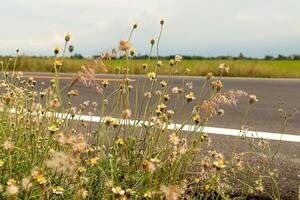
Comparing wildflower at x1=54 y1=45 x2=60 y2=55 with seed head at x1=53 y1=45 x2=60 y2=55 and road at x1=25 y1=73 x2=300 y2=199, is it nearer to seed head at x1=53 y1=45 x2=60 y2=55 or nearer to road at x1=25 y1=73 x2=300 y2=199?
seed head at x1=53 y1=45 x2=60 y2=55

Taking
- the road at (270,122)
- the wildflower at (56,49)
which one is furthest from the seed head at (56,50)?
the road at (270,122)

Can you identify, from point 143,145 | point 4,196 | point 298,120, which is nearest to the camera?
point 4,196

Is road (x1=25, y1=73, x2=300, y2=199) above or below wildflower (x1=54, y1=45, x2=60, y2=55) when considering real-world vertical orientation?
below

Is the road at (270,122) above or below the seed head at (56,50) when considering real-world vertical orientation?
below

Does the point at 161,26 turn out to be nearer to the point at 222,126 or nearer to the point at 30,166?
the point at 30,166

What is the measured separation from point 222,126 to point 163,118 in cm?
278

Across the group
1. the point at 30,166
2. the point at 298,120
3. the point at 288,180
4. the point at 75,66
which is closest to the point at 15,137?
the point at 30,166

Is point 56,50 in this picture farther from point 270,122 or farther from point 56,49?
point 270,122

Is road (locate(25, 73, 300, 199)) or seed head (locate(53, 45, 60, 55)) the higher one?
seed head (locate(53, 45, 60, 55))

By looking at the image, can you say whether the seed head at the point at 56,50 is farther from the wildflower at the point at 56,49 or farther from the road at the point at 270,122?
the road at the point at 270,122

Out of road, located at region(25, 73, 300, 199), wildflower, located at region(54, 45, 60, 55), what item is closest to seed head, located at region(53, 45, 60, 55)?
wildflower, located at region(54, 45, 60, 55)

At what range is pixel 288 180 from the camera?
3443mm

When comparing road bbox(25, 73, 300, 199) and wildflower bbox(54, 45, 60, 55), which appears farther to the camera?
road bbox(25, 73, 300, 199)

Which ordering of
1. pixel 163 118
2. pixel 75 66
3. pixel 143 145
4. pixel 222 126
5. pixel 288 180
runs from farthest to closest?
1. pixel 75 66
2. pixel 222 126
3. pixel 288 180
4. pixel 143 145
5. pixel 163 118
